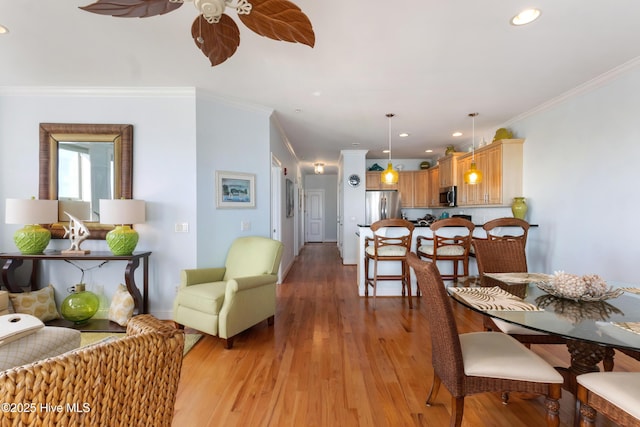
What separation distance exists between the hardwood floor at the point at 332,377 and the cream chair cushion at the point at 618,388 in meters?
0.67

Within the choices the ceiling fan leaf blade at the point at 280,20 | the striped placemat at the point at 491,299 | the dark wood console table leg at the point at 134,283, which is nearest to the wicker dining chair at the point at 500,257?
the striped placemat at the point at 491,299

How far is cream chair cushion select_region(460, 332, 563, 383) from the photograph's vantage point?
51.3 inches

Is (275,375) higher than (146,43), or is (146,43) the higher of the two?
(146,43)

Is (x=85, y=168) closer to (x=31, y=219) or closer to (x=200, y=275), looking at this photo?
(x=31, y=219)

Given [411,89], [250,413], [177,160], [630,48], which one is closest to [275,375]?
[250,413]

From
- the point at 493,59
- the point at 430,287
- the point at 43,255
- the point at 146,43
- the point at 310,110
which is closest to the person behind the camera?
the point at 430,287

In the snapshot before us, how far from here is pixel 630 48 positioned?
239 cm

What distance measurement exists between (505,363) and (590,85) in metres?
3.37

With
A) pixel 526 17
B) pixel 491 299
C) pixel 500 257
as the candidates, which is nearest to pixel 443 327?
pixel 491 299

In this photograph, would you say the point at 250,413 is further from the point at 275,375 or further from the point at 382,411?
the point at 382,411

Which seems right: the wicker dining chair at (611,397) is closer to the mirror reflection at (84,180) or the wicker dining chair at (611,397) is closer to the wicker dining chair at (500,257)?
the wicker dining chair at (500,257)

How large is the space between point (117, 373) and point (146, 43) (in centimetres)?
262

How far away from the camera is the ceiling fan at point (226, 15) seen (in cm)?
140

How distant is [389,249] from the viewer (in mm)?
3619
